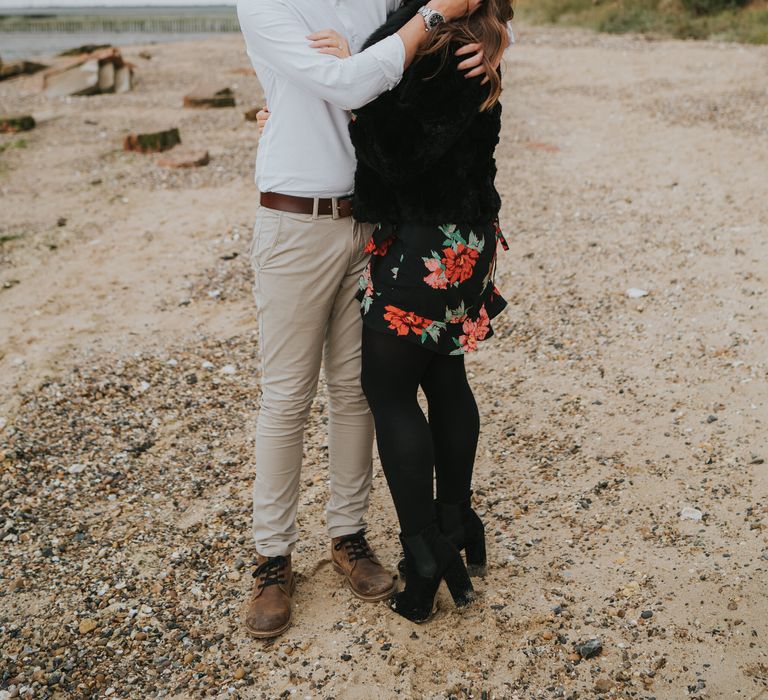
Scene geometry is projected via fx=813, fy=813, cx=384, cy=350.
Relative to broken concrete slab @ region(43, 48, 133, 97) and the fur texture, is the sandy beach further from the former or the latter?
broken concrete slab @ region(43, 48, 133, 97)

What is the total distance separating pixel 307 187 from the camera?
2.24 m

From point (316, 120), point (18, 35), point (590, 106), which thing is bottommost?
point (18, 35)

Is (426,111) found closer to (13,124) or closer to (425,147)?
(425,147)

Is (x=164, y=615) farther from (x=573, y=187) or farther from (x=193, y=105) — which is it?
(x=193, y=105)

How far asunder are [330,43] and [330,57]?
2.2 inches

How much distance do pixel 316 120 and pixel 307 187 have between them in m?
0.18

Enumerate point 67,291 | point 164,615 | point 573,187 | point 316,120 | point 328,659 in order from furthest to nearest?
point 573,187 < point 67,291 < point 164,615 < point 328,659 < point 316,120

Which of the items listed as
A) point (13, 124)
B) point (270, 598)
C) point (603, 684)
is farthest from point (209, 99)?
→ point (603, 684)

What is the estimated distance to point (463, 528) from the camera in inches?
100

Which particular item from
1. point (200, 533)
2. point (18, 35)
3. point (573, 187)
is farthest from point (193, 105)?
point (18, 35)

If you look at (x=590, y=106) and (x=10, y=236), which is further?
(x=590, y=106)

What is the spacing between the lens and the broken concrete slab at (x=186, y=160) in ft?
26.5

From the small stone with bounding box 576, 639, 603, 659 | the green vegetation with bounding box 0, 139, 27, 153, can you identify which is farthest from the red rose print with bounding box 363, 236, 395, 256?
the green vegetation with bounding box 0, 139, 27, 153

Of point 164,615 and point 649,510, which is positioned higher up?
point 649,510
